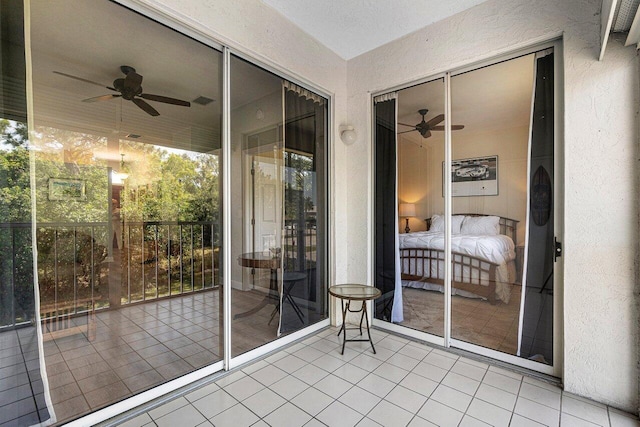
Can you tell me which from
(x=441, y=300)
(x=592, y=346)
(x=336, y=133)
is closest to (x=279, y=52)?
(x=336, y=133)

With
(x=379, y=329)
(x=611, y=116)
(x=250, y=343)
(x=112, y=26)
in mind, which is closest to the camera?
(x=611, y=116)

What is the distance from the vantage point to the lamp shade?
2.84m

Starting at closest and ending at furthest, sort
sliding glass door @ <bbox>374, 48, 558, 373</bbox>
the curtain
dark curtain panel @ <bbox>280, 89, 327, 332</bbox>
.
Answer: sliding glass door @ <bbox>374, 48, 558, 373</bbox> → dark curtain panel @ <bbox>280, 89, 327, 332</bbox> → the curtain

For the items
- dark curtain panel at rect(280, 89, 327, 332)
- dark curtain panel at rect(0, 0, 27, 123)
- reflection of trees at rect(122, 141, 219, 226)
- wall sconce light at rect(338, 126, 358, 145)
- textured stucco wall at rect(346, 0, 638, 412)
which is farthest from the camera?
wall sconce light at rect(338, 126, 358, 145)

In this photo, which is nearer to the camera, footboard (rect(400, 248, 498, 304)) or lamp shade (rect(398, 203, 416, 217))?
footboard (rect(400, 248, 498, 304))

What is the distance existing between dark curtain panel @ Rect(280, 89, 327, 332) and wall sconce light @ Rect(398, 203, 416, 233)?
834mm

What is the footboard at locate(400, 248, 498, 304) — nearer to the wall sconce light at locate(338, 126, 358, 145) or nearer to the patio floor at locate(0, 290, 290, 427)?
the wall sconce light at locate(338, 126, 358, 145)

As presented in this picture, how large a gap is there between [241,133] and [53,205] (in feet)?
4.68

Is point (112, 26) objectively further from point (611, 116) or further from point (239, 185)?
point (611, 116)

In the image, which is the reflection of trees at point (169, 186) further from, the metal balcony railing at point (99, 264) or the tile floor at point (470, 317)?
the tile floor at point (470, 317)

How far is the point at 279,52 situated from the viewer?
8.29 feet

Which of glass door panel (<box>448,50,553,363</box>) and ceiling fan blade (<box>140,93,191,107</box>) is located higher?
ceiling fan blade (<box>140,93,191,107</box>)

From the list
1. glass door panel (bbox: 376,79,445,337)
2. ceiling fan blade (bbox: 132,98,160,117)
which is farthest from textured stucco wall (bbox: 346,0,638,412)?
ceiling fan blade (bbox: 132,98,160,117)

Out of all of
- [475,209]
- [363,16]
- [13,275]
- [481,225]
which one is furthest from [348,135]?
[13,275]
